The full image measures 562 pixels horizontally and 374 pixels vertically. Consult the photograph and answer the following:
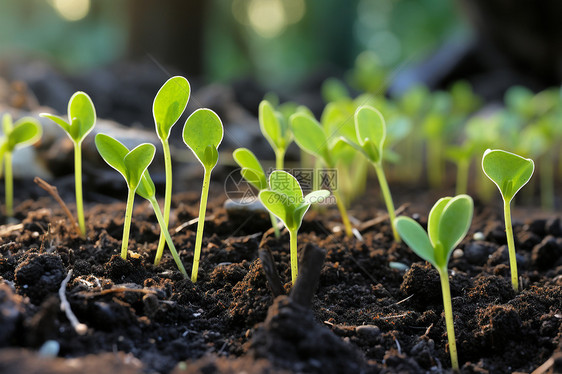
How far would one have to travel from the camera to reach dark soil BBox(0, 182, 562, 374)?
83cm

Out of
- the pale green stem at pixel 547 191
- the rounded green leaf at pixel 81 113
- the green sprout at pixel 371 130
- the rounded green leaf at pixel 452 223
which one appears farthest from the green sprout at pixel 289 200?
the pale green stem at pixel 547 191

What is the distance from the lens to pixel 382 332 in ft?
3.39

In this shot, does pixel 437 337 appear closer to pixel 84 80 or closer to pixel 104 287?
pixel 104 287

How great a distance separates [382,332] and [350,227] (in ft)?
1.57

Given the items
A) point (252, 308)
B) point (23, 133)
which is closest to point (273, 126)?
point (252, 308)

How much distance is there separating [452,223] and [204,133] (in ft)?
1.81

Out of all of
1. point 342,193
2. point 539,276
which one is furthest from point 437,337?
point 342,193

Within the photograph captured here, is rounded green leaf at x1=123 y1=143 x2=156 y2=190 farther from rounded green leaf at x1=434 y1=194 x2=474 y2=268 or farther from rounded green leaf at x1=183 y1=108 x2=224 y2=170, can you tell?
rounded green leaf at x1=434 y1=194 x2=474 y2=268

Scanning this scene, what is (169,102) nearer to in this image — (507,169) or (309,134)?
(309,134)

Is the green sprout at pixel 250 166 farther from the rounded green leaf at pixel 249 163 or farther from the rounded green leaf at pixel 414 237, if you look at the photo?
the rounded green leaf at pixel 414 237

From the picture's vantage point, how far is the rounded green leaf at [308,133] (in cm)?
138

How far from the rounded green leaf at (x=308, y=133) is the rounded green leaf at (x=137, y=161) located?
464 mm

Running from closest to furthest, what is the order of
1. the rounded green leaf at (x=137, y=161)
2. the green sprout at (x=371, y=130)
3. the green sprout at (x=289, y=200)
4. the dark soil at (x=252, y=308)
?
the dark soil at (x=252, y=308), the green sprout at (x=289, y=200), the rounded green leaf at (x=137, y=161), the green sprout at (x=371, y=130)

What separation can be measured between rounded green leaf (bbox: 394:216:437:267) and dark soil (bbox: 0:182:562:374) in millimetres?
185
